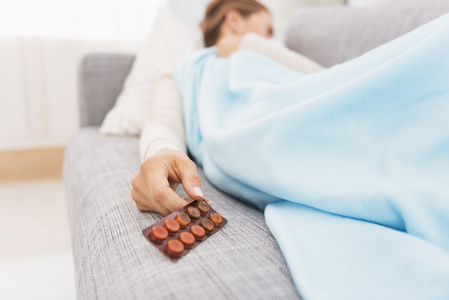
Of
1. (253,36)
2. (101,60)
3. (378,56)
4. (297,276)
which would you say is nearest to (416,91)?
(378,56)

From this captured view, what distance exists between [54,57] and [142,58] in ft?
2.53

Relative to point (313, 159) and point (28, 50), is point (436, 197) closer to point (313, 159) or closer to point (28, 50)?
point (313, 159)

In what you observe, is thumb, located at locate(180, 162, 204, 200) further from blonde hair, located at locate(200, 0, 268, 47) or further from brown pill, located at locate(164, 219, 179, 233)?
blonde hair, located at locate(200, 0, 268, 47)

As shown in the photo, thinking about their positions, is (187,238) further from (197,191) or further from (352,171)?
(352,171)

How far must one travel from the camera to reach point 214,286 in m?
0.33

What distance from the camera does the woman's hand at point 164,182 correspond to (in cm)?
44

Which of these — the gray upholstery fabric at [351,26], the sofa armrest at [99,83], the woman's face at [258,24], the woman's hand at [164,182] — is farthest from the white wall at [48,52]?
the woman's hand at [164,182]

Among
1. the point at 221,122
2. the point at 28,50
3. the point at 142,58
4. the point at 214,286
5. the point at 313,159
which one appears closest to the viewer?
the point at 214,286

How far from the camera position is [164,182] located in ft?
1.49

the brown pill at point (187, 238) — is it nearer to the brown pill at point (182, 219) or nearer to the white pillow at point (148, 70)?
the brown pill at point (182, 219)

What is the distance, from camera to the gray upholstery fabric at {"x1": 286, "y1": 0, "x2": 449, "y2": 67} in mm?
750

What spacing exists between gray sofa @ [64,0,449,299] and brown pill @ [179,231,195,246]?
0.04 ft

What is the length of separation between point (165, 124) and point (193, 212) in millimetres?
382

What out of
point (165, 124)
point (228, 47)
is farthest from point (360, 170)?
point (228, 47)
